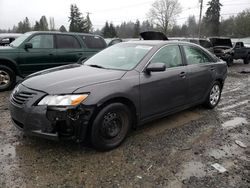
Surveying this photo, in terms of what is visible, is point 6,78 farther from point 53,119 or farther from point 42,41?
point 53,119

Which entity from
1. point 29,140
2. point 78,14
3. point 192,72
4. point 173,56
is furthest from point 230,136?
point 78,14

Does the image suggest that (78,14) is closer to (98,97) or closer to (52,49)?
(52,49)

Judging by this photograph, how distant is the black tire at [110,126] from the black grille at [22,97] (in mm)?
919

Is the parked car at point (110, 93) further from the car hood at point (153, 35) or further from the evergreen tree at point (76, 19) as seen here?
the evergreen tree at point (76, 19)

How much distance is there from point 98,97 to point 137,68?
945mm

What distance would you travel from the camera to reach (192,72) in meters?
4.75

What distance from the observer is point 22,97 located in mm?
3303

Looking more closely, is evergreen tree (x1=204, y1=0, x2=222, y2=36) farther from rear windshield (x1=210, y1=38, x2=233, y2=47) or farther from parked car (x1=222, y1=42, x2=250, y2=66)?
rear windshield (x1=210, y1=38, x2=233, y2=47)

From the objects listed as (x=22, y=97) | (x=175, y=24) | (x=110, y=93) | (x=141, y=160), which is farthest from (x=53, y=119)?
(x=175, y=24)

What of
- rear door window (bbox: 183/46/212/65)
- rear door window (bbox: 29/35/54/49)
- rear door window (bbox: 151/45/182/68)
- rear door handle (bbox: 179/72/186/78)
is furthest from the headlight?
rear door window (bbox: 29/35/54/49)

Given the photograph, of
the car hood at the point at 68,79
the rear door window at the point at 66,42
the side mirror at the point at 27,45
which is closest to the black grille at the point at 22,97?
the car hood at the point at 68,79

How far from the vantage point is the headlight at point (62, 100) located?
3059mm

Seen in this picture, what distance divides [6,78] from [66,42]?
85.6 inches

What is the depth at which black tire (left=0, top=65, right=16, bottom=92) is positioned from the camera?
6.83 metres
